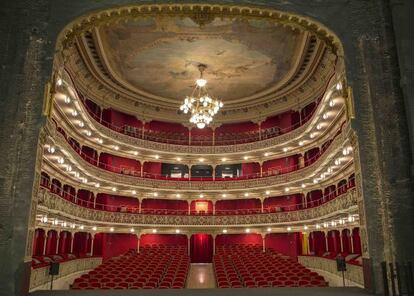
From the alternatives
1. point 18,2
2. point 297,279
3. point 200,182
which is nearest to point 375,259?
point 297,279

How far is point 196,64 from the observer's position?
78.7ft

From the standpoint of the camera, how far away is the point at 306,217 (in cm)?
2609

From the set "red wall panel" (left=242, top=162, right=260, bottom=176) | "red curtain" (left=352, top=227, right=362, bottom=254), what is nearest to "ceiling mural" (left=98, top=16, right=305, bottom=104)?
"red wall panel" (left=242, top=162, right=260, bottom=176)

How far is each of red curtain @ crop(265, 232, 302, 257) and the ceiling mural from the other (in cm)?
1299

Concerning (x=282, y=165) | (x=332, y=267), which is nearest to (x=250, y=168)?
(x=282, y=165)

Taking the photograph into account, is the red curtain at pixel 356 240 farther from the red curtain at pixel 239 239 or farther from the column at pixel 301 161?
the red curtain at pixel 239 239

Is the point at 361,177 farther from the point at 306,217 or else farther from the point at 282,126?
the point at 282,126

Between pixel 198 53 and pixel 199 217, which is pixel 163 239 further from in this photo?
pixel 198 53

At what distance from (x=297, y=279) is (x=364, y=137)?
746 centimetres

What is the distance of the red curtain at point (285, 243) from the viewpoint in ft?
97.5

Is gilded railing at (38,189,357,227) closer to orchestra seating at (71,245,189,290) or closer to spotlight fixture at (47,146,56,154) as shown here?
spotlight fixture at (47,146,56,154)

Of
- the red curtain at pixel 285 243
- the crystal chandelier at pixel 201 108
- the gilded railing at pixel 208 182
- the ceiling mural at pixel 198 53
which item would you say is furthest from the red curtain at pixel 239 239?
the crystal chandelier at pixel 201 108

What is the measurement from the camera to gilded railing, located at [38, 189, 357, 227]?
1878 centimetres

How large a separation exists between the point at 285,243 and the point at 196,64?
686 inches
